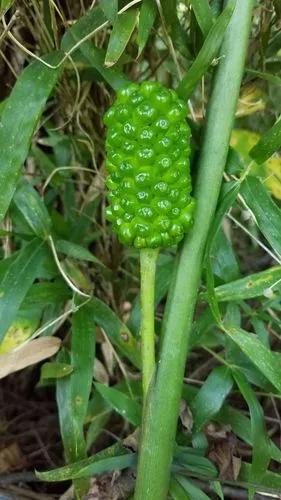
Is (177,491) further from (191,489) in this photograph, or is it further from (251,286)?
(251,286)

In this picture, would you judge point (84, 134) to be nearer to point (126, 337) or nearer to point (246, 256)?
point (126, 337)

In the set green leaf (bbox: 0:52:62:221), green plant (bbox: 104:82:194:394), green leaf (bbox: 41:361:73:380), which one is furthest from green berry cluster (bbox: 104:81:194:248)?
green leaf (bbox: 41:361:73:380)

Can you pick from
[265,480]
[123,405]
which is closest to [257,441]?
[265,480]

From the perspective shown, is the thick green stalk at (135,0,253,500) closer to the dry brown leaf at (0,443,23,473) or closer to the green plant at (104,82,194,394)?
the green plant at (104,82,194,394)

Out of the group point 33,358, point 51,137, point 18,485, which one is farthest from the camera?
point 51,137

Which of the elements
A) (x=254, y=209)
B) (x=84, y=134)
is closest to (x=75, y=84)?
(x=84, y=134)
